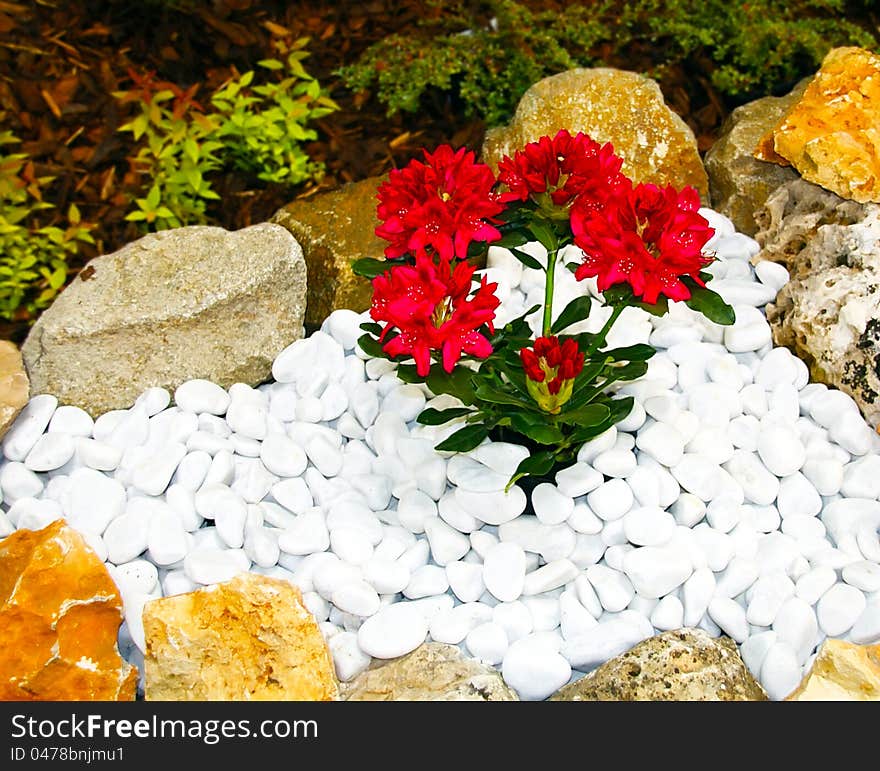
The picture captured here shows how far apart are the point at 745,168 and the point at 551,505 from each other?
152 cm

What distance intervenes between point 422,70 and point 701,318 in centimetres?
134

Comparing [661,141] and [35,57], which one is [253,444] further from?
[35,57]

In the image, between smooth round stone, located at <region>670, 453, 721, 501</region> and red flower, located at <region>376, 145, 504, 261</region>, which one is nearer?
red flower, located at <region>376, 145, 504, 261</region>

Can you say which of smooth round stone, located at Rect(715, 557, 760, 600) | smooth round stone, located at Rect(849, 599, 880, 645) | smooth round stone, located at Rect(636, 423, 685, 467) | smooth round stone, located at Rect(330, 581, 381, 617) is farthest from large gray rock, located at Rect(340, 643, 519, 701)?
smooth round stone, located at Rect(849, 599, 880, 645)

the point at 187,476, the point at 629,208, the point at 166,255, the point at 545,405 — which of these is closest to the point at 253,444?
the point at 187,476

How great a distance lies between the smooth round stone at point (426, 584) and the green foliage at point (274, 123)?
1.63 m

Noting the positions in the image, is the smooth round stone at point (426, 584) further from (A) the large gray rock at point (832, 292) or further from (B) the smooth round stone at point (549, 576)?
(A) the large gray rock at point (832, 292)

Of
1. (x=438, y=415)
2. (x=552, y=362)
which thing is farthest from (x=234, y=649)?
(x=552, y=362)

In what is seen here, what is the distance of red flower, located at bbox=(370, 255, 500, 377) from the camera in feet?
6.77

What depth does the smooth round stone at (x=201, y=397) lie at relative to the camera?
9.45 feet

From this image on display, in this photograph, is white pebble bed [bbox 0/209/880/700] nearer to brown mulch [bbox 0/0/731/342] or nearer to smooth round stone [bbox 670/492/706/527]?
smooth round stone [bbox 670/492/706/527]

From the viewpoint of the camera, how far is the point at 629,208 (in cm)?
212

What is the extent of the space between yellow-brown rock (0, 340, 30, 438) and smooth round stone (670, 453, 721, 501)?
Answer: 1.75 m

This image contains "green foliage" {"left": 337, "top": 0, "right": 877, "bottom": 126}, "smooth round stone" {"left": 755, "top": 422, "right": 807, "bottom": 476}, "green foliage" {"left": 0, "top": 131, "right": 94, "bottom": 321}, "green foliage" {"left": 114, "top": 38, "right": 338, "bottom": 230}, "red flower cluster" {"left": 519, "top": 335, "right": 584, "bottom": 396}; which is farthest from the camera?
"green foliage" {"left": 337, "top": 0, "right": 877, "bottom": 126}
